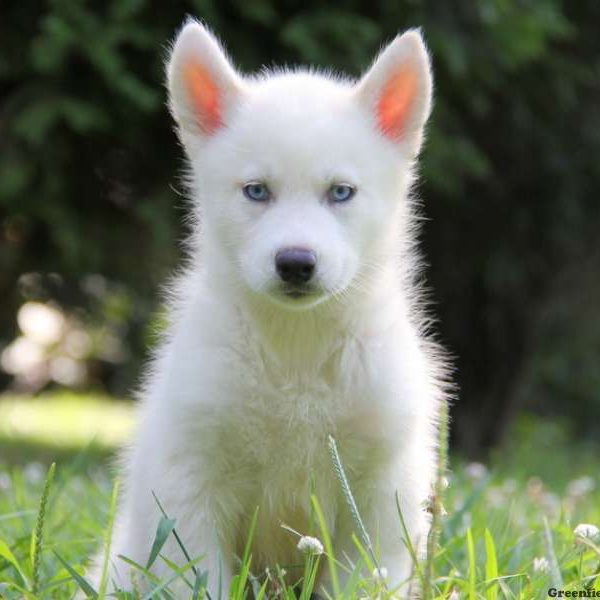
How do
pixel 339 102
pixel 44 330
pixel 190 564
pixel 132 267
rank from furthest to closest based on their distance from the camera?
pixel 44 330
pixel 132 267
pixel 339 102
pixel 190 564

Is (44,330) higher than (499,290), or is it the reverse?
(499,290)

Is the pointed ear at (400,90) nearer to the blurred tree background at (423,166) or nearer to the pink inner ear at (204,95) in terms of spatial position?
the pink inner ear at (204,95)

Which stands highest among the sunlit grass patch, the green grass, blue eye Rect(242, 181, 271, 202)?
blue eye Rect(242, 181, 271, 202)

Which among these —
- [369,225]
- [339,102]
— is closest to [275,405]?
[369,225]

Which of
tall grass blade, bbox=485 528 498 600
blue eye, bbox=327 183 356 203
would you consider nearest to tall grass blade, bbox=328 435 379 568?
tall grass blade, bbox=485 528 498 600

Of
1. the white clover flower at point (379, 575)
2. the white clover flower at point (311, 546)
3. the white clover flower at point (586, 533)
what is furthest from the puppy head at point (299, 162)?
the white clover flower at point (586, 533)

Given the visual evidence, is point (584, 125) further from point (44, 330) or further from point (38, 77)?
point (44, 330)

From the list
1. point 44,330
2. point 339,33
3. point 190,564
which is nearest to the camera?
point 190,564

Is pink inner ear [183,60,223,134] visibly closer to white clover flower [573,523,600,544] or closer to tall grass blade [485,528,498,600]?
tall grass blade [485,528,498,600]
